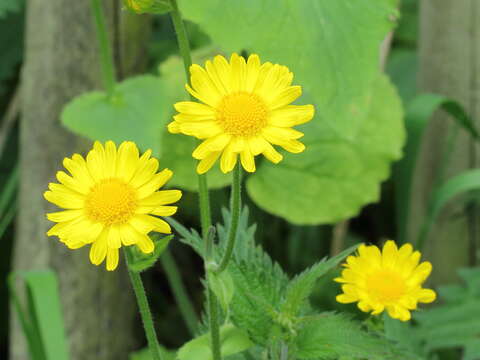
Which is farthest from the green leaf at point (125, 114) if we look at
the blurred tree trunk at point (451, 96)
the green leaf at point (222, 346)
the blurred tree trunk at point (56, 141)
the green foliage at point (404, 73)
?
the green foliage at point (404, 73)

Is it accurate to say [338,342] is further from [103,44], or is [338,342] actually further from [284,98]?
[103,44]

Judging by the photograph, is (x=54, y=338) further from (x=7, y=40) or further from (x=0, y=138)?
(x=7, y=40)

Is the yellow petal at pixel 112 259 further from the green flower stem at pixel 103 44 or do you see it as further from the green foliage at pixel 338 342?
the green flower stem at pixel 103 44

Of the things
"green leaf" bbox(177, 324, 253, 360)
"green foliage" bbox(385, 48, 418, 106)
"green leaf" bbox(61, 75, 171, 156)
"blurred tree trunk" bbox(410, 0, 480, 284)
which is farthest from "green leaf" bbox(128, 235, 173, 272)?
"green foliage" bbox(385, 48, 418, 106)

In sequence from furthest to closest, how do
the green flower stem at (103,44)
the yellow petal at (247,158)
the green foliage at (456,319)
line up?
the green foliage at (456,319) < the green flower stem at (103,44) < the yellow petal at (247,158)

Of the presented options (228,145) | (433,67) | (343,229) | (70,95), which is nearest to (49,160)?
(70,95)

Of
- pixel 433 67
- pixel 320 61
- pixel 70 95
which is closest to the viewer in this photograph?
pixel 320 61
